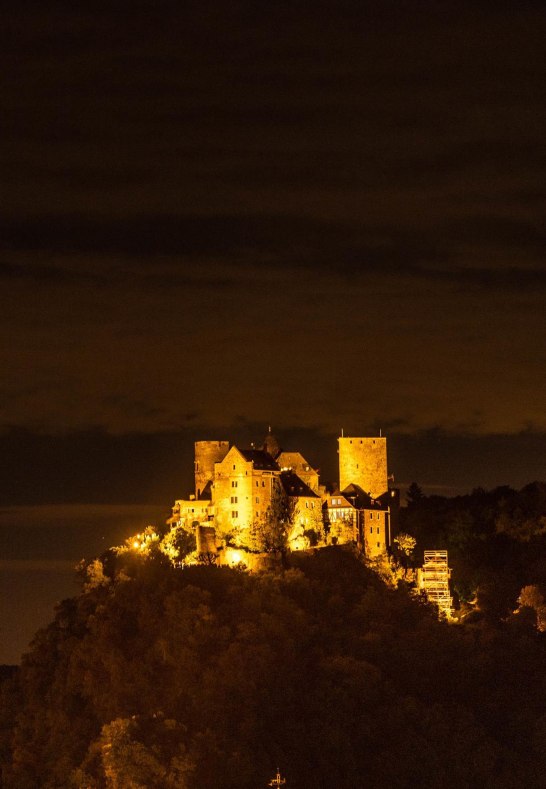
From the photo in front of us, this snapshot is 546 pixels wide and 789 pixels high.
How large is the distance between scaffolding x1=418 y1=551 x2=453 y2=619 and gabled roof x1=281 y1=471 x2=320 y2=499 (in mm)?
6675

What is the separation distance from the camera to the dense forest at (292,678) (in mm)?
101000

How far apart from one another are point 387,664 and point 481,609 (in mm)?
7862

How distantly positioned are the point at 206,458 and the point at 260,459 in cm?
481

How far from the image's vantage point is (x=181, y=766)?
98812mm

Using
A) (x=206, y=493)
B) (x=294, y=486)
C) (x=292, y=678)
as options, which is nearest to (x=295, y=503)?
(x=294, y=486)

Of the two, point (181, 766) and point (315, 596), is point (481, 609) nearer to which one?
point (315, 596)

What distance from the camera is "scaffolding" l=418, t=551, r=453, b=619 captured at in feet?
371

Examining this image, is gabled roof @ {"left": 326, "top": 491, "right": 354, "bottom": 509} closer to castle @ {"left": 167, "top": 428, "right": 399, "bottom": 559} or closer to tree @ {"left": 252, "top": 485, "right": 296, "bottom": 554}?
castle @ {"left": 167, "top": 428, "right": 399, "bottom": 559}

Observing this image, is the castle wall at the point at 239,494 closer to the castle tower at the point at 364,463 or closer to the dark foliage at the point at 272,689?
the dark foliage at the point at 272,689

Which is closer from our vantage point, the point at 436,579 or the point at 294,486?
the point at 436,579

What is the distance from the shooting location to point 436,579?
11375 centimetres

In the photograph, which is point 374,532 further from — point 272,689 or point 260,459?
point 272,689

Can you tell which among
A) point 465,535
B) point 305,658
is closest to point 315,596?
point 305,658

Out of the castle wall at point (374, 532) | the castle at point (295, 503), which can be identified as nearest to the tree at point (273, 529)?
the castle at point (295, 503)
